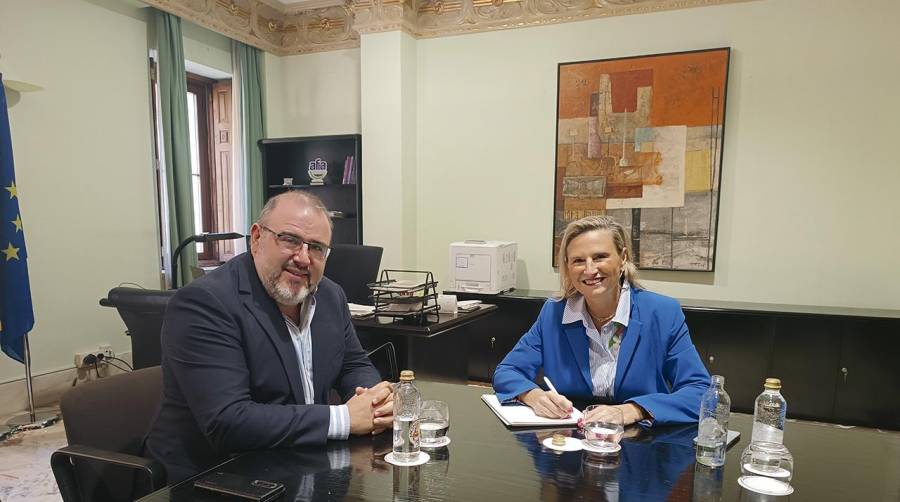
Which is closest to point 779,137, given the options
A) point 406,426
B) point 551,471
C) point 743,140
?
point 743,140

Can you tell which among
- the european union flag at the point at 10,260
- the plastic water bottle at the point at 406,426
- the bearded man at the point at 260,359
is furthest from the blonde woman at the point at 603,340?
the european union flag at the point at 10,260

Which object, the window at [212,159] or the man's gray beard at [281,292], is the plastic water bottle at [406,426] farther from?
the window at [212,159]

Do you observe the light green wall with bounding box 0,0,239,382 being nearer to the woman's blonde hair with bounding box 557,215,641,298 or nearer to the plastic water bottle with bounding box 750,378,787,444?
the woman's blonde hair with bounding box 557,215,641,298

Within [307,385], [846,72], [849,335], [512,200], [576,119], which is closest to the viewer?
[307,385]

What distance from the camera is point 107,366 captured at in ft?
12.2

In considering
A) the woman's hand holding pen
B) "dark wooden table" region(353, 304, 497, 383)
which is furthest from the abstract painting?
the woman's hand holding pen

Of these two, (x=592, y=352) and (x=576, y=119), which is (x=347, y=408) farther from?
(x=576, y=119)

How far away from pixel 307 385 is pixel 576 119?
3283 millimetres

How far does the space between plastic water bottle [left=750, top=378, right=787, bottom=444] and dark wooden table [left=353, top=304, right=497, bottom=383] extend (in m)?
1.53

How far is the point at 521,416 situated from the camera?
1459 millimetres

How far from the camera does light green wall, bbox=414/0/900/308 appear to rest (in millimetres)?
3545

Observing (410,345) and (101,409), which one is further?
(410,345)

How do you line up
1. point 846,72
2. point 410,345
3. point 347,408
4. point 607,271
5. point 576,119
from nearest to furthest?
point 347,408
point 607,271
point 410,345
point 846,72
point 576,119

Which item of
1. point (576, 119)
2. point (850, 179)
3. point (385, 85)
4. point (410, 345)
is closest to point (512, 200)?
point (576, 119)
